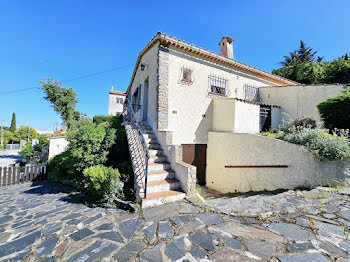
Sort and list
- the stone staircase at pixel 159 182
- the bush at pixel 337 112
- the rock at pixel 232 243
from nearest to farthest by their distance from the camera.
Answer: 1. the rock at pixel 232 243
2. the stone staircase at pixel 159 182
3. the bush at pixel 337 112

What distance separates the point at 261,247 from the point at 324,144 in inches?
158

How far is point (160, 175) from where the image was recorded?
15.0ft

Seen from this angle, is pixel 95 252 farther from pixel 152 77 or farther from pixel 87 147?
pixel 152 77

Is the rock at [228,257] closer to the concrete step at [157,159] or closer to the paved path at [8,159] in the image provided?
the concrete step at [157,159]

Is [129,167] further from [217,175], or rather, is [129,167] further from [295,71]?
[295,71]

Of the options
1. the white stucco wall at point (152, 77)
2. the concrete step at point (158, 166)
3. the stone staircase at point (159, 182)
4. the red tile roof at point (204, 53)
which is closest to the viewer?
the stone staircase at point (159, 182)

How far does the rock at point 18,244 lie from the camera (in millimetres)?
2283

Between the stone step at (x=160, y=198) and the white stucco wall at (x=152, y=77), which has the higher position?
the white stucco wall at (x=152, y=77)

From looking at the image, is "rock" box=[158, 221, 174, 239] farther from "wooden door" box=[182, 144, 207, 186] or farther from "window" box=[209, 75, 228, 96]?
"window" box=[209, 75, 228, 96]

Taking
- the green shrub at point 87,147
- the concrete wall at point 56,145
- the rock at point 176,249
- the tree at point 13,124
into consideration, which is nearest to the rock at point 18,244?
the rock at point 176,249

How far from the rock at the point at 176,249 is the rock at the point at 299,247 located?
4.74ft

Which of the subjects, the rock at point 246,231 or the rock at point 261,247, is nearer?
the rock at point 261,247

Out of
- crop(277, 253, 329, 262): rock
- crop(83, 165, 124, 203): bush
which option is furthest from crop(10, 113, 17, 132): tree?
crop(277, 253, 329, 262): rock

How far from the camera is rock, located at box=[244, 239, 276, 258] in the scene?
1.95 m
